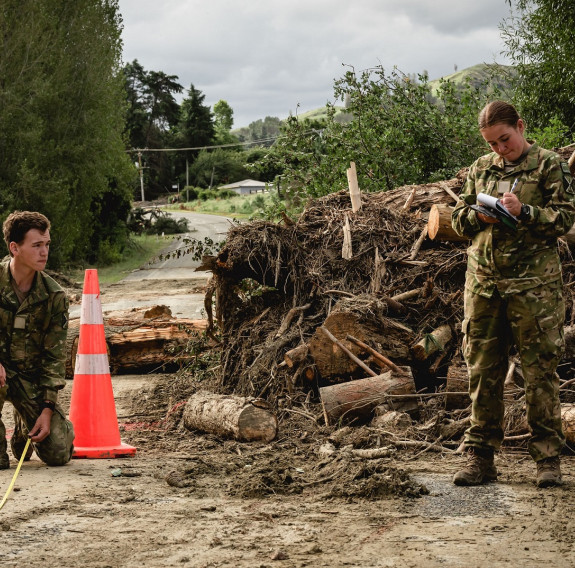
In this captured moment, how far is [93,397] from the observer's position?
6.30 m

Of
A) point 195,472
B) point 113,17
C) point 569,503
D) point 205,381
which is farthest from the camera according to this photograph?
point 113,17

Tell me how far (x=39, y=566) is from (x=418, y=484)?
2310 millimetres

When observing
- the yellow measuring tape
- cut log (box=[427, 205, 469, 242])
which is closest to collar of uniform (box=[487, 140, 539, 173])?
cut log (box=[427, 205, 469, 242])

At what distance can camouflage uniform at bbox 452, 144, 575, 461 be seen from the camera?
4824 millimetres

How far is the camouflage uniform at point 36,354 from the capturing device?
18.5 feet

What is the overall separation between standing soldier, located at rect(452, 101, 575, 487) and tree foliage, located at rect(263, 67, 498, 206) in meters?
8.82

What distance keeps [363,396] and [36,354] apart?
251 cm

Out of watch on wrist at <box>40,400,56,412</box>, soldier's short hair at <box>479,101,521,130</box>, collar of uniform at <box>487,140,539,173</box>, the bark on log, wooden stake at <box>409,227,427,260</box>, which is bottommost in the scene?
watch on wrist at <box>40,400,56,412</box>

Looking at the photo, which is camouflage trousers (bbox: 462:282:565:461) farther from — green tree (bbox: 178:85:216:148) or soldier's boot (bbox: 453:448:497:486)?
green tree (bbox: 178:85:216:148)

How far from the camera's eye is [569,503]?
4.46m

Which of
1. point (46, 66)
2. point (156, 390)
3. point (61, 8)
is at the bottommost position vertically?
point (156, 390)

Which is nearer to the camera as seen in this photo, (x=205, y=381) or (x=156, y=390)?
(x=205, y=381)

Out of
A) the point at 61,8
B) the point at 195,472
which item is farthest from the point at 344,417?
the point at 61,8

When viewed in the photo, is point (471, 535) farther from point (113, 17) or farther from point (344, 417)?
point (113, 17)
